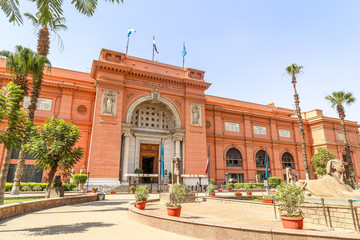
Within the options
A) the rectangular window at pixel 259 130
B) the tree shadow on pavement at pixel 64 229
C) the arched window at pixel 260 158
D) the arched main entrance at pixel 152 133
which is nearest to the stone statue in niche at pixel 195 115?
the arched main entrance at pixel 152 133

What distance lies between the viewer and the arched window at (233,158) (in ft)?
98.5

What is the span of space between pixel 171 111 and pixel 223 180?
38.1 feet

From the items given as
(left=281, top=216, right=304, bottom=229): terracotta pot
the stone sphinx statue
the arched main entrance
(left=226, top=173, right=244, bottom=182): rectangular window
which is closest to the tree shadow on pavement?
(left=281, top=216, right=304, bottom=229): terracotta pot

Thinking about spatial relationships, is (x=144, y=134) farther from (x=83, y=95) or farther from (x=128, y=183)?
(x=83, y=95)

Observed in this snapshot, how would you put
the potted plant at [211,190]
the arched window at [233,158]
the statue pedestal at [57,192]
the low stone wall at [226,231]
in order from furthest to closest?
1. the arched window at [233,158]
2. the potted plant at [211,190]
3. the statue pedestal at [57,192]
4. the low stone wall at [226,231]

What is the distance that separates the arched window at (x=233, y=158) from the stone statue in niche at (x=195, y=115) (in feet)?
24.4

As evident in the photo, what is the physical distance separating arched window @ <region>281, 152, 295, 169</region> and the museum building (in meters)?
0.11

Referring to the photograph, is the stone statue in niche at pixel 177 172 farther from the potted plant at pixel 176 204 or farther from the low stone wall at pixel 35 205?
the potted plant at pixel 176 204

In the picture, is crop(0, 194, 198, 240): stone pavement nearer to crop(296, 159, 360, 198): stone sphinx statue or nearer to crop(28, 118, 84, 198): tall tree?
crop(28, 118, 84, 198): tall tree

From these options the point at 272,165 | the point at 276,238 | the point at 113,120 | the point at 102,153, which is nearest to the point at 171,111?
the point at 113,120

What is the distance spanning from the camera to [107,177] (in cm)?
2061

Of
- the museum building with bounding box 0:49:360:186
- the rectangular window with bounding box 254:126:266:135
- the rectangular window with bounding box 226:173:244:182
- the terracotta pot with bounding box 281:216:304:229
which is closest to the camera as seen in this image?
the terracotta pot with bounding box 281:216:304:229

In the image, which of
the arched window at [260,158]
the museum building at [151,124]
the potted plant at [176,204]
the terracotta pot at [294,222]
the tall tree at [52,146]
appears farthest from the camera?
the arched window at [260,158]

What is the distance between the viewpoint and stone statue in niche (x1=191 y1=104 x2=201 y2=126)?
26391mm
